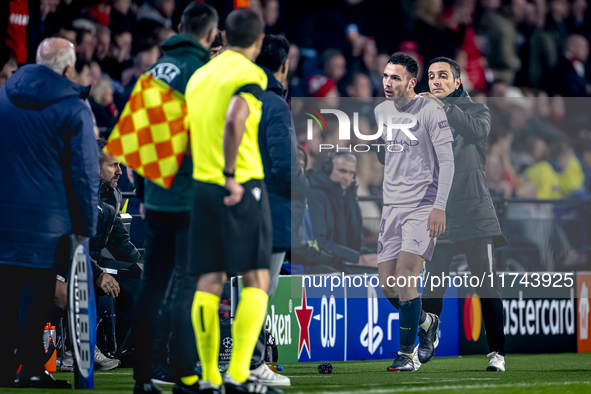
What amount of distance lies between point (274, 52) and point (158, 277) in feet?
5.86

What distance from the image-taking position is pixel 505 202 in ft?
31.7

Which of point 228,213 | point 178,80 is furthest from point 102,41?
point 228,213

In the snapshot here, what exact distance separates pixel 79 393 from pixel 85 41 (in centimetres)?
540

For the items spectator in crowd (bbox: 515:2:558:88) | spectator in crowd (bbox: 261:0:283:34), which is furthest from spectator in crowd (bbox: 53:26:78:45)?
spectator in crowd (bbox: 515:2:558:88)

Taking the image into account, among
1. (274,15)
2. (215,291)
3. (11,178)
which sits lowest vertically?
(215,291)

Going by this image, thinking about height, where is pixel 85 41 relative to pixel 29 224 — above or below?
above

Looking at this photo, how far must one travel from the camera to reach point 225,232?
170 inches

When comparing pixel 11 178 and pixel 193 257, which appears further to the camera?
pixel 11 178

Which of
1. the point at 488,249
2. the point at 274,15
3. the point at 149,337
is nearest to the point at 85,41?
the point at 274,15

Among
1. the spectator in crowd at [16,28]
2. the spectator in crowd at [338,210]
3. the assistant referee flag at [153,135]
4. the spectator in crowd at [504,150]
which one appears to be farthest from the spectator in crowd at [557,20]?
the assistant referee flag at [153,135]

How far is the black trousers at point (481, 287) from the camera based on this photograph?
22.7 ft

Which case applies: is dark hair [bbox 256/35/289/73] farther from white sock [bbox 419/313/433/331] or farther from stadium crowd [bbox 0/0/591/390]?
white sock [bbox 419/313/433/331]

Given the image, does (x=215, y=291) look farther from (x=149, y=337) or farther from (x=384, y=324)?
(x=384, y=324)

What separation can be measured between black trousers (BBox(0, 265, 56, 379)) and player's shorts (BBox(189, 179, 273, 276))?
135 centimetres
